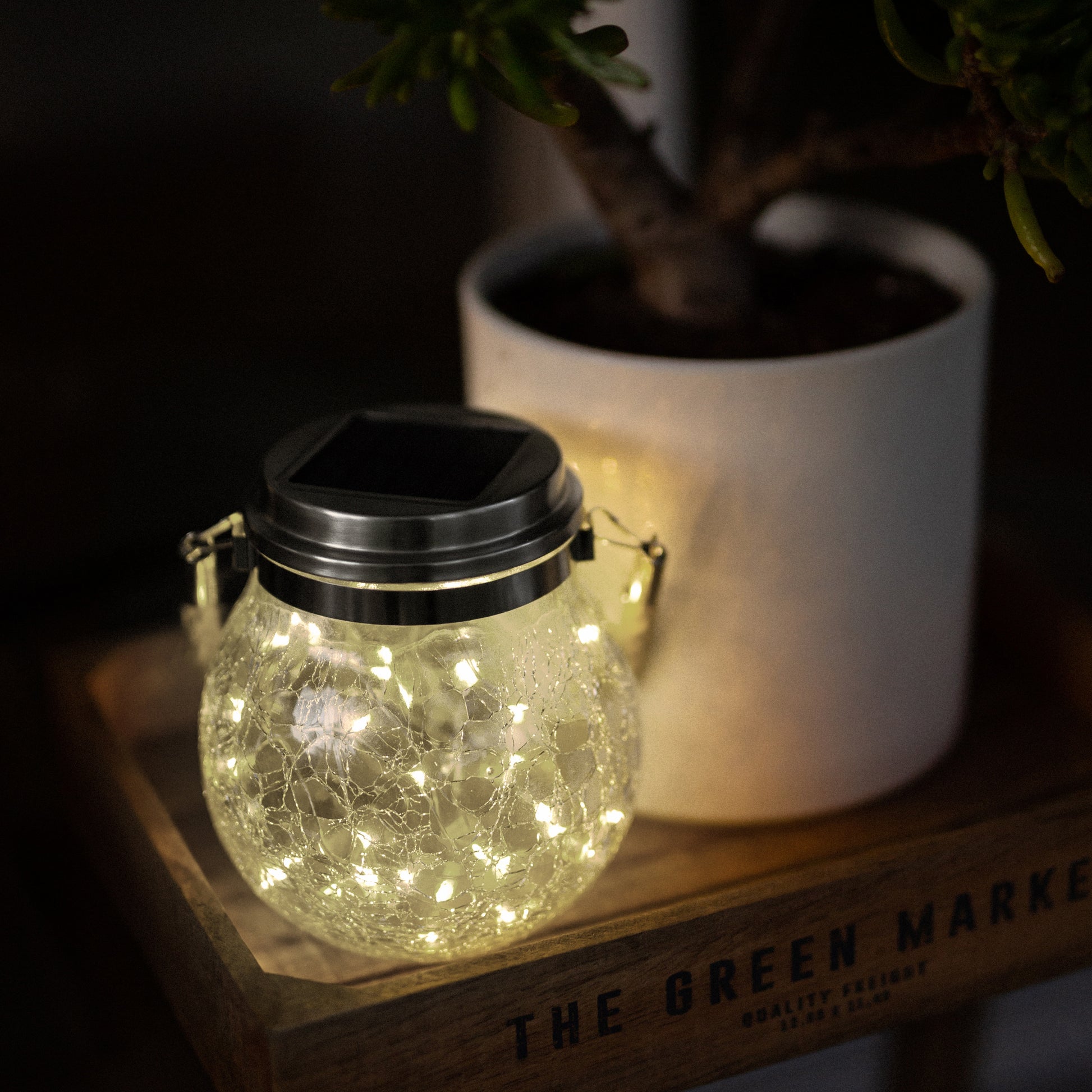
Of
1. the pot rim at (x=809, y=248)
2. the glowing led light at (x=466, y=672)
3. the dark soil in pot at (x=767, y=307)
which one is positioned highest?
the pot rim at (x=809, y=248)

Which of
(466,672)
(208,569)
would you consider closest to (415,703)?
(466,672)

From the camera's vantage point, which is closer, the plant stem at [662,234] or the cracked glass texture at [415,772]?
the cracked glass texture at [415,772]

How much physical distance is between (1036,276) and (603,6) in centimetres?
32

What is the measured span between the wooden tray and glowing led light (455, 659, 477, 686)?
A: 0.30 feet

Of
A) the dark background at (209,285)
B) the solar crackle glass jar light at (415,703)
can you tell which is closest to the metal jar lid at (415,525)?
the solar crackle glass jar light at (415,703)

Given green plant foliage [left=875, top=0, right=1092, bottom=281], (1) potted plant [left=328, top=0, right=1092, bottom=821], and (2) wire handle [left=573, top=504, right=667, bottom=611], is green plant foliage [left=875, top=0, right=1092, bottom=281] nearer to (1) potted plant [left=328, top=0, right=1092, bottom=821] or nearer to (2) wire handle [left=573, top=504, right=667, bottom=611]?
(1) potted plant [left=328, top=0, right=1092, bottom=821]

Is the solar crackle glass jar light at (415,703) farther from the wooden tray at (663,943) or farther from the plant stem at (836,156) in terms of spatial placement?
the plant stem at (836,156)

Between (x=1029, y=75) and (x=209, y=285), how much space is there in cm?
46

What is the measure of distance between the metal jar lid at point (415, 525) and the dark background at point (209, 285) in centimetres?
25

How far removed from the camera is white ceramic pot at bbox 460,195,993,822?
479 mm

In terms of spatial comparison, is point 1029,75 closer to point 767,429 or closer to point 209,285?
point 767,429

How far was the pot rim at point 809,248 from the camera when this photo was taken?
48cm

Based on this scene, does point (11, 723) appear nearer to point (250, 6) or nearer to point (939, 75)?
point (250, 6)

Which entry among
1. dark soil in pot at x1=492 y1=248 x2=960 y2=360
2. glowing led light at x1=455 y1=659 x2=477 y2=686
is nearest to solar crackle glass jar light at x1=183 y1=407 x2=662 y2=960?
glowing led light at x1=455 y1=659 x2=477 y2=686
